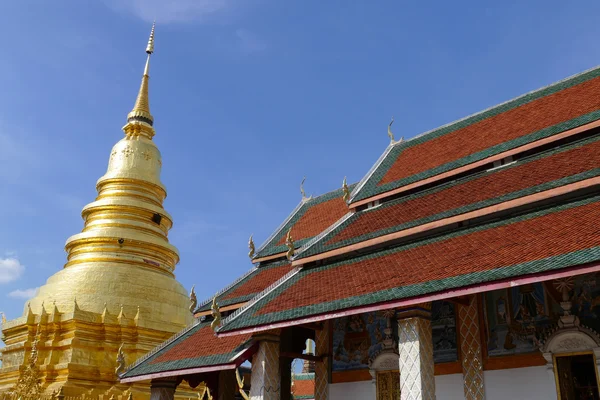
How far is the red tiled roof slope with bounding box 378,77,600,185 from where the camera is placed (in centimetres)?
1174

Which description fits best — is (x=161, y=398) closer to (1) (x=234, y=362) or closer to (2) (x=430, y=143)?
(1) (x=234, y=362)

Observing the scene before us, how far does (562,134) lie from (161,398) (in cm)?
1038

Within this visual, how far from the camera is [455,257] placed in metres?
8.79

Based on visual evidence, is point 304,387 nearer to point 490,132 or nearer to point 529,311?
point 490,132

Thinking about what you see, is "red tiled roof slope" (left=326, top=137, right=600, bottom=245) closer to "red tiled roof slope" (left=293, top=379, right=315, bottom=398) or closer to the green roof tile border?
the green roof tile border

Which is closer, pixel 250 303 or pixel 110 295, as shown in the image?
pixel 250 303

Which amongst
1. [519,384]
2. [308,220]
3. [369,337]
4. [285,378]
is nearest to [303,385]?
[308,220]

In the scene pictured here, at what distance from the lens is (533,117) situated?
12477 millimetres

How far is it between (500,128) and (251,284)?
22.9ft

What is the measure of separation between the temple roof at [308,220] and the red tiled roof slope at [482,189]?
258 cm

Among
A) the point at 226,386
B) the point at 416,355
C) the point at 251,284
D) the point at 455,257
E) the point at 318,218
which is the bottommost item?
the point at 226,386

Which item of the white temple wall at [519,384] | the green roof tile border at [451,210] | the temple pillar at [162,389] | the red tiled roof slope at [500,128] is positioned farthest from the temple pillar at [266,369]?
the red tiled roof slope at [500,128]

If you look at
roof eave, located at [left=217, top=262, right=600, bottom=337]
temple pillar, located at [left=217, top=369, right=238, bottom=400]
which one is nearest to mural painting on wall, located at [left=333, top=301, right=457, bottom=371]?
roof eave, located at [left=217, top=262, right=600, bottom=337]

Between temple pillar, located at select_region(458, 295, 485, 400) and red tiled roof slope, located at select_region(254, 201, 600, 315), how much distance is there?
4.21ft
